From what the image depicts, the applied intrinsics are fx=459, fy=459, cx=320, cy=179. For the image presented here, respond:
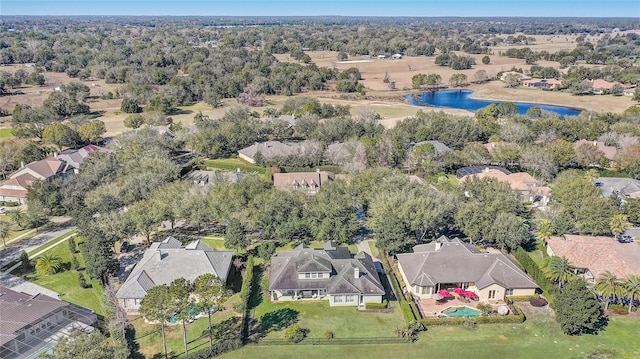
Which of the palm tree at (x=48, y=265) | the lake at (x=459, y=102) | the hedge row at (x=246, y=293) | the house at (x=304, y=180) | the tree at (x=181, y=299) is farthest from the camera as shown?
the lake at (x=459, y=102)

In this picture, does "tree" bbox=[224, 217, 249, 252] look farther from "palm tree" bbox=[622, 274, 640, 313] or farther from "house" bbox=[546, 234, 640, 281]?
"palm tree" bbox=[622, 274, 640, 313]

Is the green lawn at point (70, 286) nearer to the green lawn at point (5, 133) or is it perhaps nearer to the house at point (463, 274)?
the house at point (463, 274)

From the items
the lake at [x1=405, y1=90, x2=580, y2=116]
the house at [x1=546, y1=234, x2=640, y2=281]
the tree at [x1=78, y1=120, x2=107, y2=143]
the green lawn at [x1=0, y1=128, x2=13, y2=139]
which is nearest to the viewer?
the house at [x1=546, y1=234, x2=640, y2=281]

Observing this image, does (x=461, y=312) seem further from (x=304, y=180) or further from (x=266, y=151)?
(x=266, y=151)

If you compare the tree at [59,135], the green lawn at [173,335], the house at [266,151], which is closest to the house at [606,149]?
the house at [266,151]

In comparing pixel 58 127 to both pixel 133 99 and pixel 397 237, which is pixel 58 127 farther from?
pixel 397 237

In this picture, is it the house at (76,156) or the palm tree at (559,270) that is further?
the house at (76,156)

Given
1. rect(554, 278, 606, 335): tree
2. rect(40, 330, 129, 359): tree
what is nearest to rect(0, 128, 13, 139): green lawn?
rect(40, 330, 129, 359): tree
